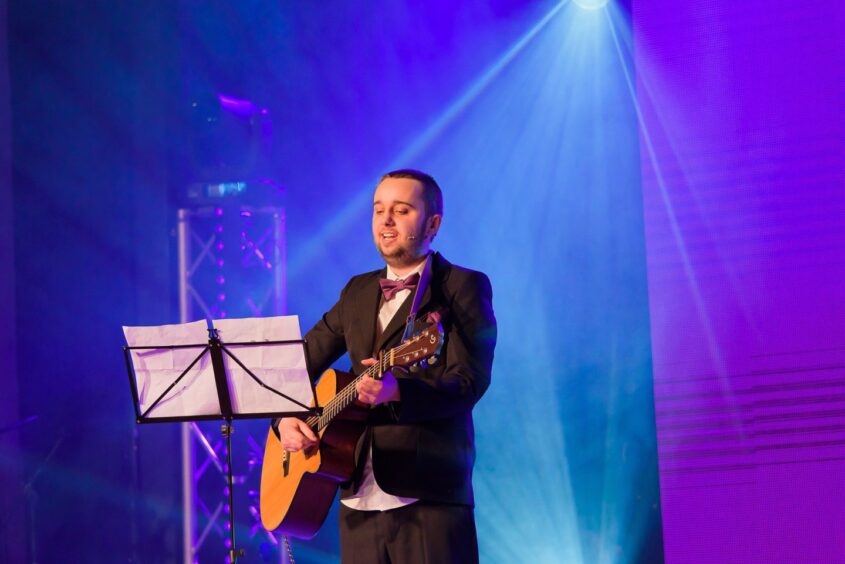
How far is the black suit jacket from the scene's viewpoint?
2.86 metres

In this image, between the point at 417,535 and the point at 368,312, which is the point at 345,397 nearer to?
the point at 368,312

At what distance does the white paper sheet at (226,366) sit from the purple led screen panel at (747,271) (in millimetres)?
2567

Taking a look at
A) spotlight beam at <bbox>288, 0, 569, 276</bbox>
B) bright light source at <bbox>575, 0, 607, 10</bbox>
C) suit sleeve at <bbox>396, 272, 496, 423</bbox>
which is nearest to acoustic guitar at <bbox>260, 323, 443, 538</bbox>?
suit sleeve at <bbox>396, 272, 496, 423</bbox>

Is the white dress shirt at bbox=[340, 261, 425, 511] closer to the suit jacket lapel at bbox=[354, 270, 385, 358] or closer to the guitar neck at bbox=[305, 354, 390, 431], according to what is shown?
the suit jacket lapel at bbox=[354, 270, 385, 358]

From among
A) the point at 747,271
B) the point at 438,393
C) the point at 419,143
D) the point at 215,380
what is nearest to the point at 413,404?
the point at 438,393

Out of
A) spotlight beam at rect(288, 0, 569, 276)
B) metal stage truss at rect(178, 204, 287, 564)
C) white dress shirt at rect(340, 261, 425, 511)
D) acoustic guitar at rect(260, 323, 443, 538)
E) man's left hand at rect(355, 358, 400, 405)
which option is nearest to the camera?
man's left hand at rect(355, 358, 400, 405)

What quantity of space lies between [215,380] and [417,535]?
2.81 ft

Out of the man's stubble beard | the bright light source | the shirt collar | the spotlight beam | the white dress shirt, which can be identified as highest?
the bright light source

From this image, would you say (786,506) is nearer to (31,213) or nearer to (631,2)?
(631,2)

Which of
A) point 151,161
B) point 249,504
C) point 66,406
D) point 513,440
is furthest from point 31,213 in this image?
point 513,440

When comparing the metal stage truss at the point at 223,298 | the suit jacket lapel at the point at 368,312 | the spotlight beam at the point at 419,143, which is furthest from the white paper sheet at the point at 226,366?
the spotlight beam at the point at 419,143

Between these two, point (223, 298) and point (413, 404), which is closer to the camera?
point (413, 404)

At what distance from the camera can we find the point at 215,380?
3.07 m

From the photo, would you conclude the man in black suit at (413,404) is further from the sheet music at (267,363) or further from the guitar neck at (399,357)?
the sheet music at (267,363)
